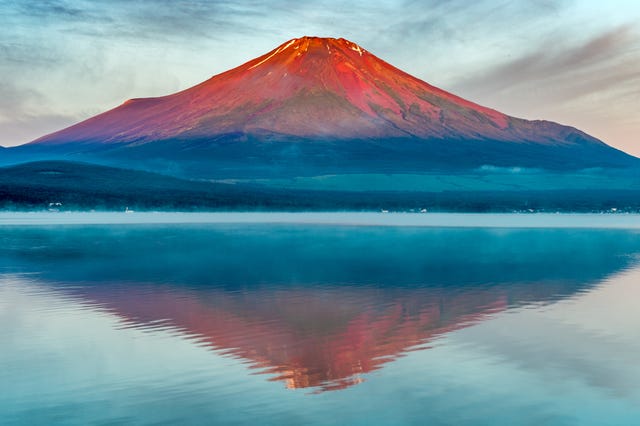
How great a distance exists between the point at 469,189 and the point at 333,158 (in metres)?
45.4

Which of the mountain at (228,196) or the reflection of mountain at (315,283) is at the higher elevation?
the mountain at (228,196)

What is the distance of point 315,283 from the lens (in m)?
24.4

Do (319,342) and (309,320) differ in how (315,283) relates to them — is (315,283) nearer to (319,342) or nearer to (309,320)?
(309,320)

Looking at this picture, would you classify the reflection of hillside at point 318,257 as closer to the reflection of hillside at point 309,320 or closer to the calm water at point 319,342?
the calm water at point 319,342

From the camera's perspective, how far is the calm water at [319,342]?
10.6 meters

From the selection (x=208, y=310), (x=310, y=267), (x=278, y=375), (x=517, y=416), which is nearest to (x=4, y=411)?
(x=278, y=375)

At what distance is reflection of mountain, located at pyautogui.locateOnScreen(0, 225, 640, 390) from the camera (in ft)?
48.4

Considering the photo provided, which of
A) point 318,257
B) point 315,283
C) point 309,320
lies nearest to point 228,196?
point 318,257

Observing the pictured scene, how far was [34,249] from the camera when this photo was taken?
120ft

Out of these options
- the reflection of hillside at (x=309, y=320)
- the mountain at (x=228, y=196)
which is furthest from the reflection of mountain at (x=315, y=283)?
the mountain at (x=228, y=196)

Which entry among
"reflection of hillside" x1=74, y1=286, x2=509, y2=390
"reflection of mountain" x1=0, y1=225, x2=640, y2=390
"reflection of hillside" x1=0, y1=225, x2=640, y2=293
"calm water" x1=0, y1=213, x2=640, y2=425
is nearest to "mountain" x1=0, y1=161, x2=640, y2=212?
"reflection of hillside" x1=0, y1=225, x2=640, y2=293

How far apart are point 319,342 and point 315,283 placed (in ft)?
31.0

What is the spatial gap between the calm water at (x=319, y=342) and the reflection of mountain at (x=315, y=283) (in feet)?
0.27

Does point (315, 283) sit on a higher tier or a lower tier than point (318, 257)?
lower
